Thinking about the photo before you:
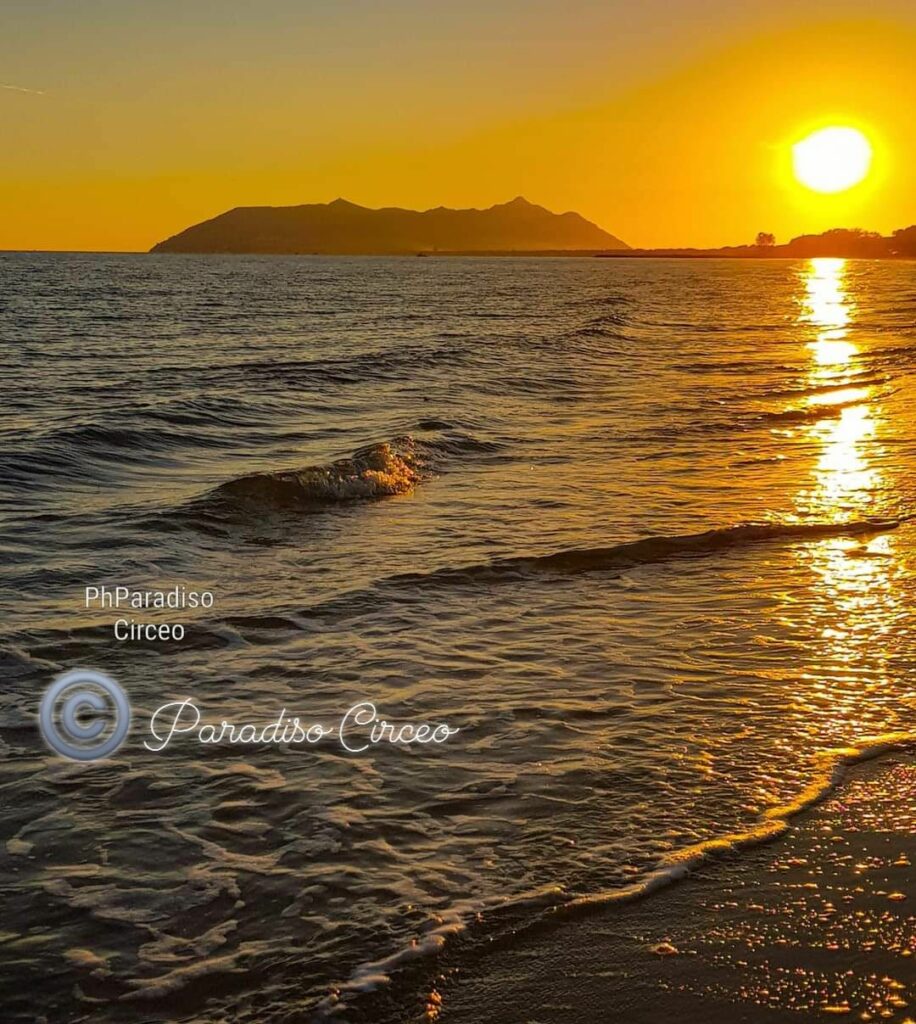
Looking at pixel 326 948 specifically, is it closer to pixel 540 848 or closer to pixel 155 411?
pixel 540 848

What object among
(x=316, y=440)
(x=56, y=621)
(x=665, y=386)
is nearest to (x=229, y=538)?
(x=56, y=621)

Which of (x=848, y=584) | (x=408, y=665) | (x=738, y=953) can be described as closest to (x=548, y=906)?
(x=738, y=953)

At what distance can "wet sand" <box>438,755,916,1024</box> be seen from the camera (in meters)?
4.64

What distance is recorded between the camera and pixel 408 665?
30.0 ft

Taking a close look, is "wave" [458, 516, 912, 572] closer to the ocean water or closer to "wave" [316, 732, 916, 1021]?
the ocean water

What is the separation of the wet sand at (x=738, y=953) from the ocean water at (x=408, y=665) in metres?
0.26

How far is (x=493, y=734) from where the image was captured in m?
7.68

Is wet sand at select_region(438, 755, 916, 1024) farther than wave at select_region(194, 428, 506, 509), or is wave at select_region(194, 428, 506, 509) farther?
wave at select_region(194, 428, 506, 509)

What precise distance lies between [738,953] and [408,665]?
4538 millimetres

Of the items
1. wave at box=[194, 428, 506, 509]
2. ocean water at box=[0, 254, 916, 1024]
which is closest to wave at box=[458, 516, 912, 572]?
ocean water at box=[0, 254, 916, 1024]

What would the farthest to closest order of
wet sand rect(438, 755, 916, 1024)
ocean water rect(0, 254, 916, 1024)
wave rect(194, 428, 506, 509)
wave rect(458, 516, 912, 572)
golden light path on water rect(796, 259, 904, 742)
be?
wave rect(194, 428, 506, 509)
wave rect(458, 516, 912, 572)
golden light path on water rect(796, 259, 904, 742)
ocean water rect(0, 254, 916, 1024)
wet sand rect(438, 755, 916, 1024)

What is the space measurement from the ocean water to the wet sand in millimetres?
256

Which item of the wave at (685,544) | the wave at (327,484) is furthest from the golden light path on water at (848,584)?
the wave at (327,484)

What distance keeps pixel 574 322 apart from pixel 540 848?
55.1 metres
